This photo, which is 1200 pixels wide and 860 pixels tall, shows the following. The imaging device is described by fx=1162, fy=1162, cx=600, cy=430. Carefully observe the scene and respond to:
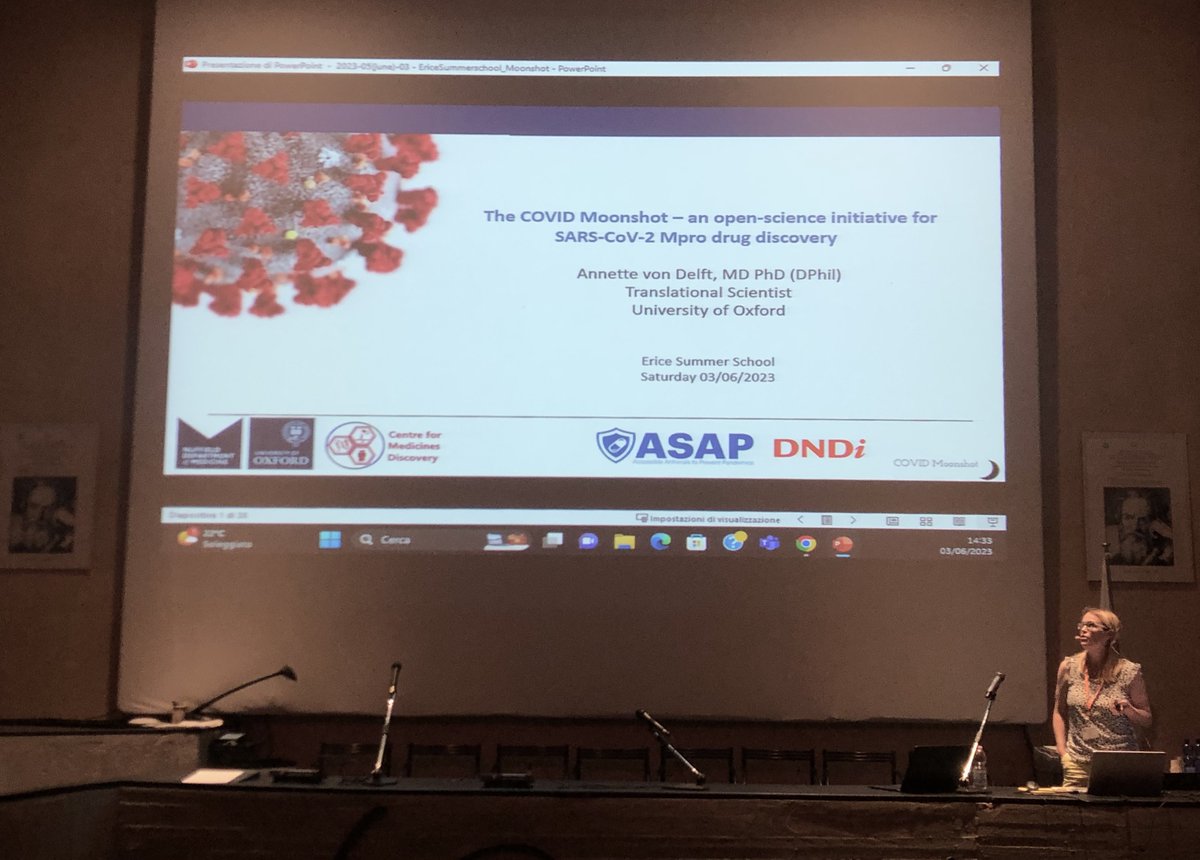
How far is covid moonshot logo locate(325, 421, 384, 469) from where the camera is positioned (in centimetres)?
501

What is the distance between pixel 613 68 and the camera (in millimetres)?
5234

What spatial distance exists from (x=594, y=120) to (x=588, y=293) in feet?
2.62

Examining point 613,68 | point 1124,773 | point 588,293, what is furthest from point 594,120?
point 1124,773

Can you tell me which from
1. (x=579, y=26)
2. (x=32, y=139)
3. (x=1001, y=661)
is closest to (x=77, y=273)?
(x=32, y=139)

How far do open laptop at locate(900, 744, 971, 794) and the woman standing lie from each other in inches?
30.8

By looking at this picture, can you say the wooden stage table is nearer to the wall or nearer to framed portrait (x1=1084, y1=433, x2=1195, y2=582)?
the wall

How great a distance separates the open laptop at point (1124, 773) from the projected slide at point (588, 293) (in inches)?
61.9

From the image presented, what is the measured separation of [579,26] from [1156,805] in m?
3.88

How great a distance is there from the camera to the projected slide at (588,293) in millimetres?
4980

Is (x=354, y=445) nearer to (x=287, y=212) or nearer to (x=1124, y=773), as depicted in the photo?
(x=287, y=212)

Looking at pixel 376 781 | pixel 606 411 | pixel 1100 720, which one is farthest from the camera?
pixel 606 411

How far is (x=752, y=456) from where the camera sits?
497 cm

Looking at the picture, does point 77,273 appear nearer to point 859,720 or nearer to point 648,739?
point 648,739

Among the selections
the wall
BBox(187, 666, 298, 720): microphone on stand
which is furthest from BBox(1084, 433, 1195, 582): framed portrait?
BBox(187, 666, 298, 720): microphone on stand
